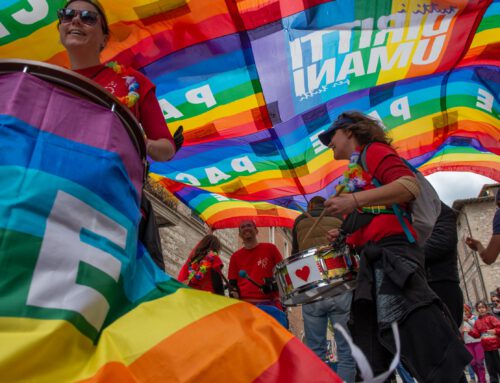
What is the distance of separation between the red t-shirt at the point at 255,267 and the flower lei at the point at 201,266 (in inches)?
12.5

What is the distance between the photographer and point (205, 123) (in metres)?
4.34

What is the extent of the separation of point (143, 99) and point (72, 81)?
30.1 inches

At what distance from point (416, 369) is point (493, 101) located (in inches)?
132

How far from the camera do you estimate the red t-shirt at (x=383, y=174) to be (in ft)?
7.13

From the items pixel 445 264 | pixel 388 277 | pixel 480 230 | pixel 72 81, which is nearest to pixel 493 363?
pixel 445 264

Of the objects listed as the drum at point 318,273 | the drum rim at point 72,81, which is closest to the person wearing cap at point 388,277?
the drum at point 318,273

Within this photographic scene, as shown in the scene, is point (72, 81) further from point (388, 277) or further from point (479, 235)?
point (479, 235)

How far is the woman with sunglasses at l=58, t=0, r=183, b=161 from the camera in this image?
6.88 feet

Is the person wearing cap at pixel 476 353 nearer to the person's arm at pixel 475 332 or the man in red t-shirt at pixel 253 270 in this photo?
the person's arm at pixel 475 332

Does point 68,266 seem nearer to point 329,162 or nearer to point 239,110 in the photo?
point 239,110

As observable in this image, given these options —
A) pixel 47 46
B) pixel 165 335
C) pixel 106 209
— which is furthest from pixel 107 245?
pixel 47 46


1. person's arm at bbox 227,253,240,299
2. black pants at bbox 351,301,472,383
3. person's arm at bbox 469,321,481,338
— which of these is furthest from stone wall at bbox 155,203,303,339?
black pants at bbox 351,301,472,383

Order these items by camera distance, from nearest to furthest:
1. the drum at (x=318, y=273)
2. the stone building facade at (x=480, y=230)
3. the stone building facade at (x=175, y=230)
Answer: the drum at (x=318, y=273) → the stone building facade at (x=175, y=230) → the stone building facade at (x=480, y=230)

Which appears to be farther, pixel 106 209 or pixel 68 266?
pixel 106 209
